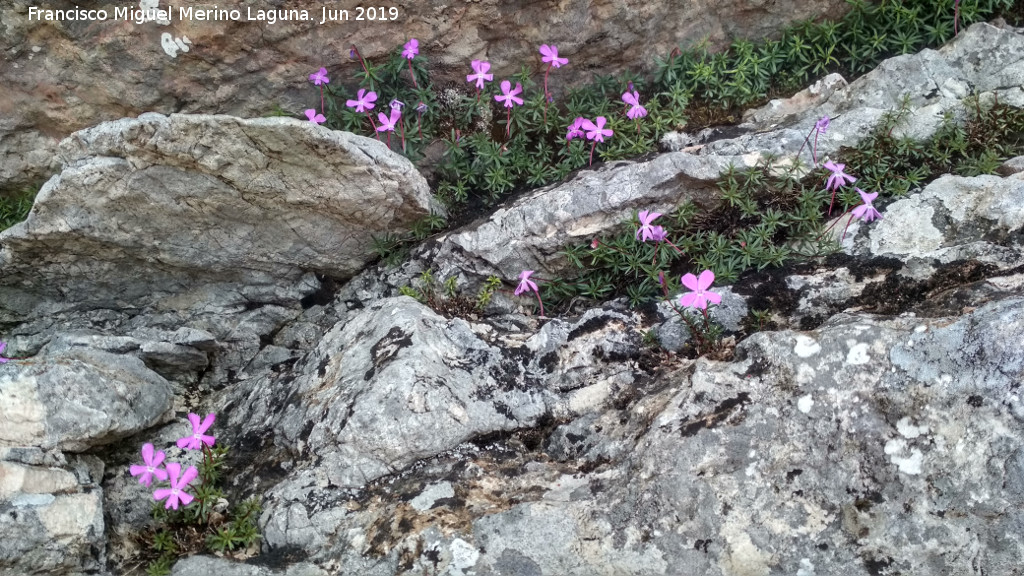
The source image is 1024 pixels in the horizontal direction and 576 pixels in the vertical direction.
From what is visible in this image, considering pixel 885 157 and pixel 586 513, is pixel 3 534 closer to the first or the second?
pixel 586 513

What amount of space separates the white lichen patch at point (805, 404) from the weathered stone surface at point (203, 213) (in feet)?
9.34

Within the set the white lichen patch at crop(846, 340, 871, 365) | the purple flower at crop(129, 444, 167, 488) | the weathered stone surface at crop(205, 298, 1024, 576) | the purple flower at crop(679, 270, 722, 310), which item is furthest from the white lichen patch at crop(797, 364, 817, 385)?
the purple flower at crop(129, 444, 167, 488)

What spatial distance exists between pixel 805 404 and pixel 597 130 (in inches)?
107

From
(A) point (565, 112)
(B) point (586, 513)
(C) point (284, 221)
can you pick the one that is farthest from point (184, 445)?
(A) point (565, 112)

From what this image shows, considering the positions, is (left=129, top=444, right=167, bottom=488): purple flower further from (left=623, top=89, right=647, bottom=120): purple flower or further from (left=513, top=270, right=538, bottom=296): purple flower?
(left=623, top=89, right=647, bottom=120): purple flower

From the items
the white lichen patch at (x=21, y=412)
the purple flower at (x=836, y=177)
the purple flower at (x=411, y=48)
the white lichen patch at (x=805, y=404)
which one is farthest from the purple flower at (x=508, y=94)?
the white lichen patch at (x=21, y=412)

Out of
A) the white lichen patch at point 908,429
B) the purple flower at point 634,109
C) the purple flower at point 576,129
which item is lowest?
the white lichen patch at point 908,429

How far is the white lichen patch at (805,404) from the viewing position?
11.8ft

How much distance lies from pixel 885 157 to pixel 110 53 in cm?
535

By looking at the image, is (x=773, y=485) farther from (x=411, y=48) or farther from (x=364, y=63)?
(x=364, y=63)

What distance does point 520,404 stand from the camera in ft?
14.2

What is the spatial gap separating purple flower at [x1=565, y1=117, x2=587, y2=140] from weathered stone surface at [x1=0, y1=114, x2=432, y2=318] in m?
1.11

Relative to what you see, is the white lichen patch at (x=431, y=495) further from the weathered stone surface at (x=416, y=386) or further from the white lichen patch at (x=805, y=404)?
the white lichen patch at (x=805, y=404)

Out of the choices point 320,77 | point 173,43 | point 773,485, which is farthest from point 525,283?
point 173,43
